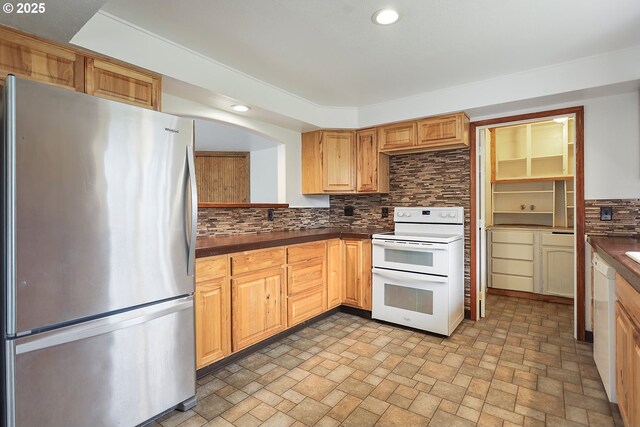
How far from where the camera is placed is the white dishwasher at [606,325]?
5.94 feet

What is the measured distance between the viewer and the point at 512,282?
4.16 meters

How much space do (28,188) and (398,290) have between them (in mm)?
2846

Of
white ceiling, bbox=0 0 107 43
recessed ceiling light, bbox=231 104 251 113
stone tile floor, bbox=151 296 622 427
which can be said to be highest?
recessed ceiling light, bbox=231 104 251 113

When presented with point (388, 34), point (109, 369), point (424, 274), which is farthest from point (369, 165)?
point (109, 369)

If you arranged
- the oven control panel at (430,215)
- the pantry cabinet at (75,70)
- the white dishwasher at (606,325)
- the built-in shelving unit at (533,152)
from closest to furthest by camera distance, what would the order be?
the pantry cabinet at (75,70) < the white dishwasher at (606,325) < the oven control panel at (430,215) < the built-in shelving unit at (533,152)

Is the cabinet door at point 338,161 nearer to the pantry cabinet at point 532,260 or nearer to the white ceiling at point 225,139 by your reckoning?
the white ceiling at point 225,139

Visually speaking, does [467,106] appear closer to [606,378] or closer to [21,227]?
[606,378]

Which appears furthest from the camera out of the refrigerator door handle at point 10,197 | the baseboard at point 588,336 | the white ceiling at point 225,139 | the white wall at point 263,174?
the white wall at point 263,174

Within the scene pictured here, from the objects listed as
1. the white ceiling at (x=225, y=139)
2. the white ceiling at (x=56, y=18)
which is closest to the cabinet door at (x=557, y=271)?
the white ceiling at (x=225, y=139)

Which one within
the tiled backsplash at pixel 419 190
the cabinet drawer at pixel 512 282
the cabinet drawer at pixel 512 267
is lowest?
the cabinet drawer at pixel 512 282

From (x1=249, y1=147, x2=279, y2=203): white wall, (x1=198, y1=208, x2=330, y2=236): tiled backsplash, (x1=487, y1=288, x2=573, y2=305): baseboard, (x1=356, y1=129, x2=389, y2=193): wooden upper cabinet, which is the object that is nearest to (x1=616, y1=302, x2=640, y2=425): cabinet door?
(x1=356, y1=129, x2=389, y2=193): wooden upper cabinet

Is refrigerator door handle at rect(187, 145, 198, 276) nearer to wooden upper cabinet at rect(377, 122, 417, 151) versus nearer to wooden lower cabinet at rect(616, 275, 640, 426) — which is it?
wooden lower cabinet at rect(616, 275, 640, 426)

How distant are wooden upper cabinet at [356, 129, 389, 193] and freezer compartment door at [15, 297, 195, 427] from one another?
A: 7.91 feet

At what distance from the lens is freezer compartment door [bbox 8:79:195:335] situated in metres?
1.32
